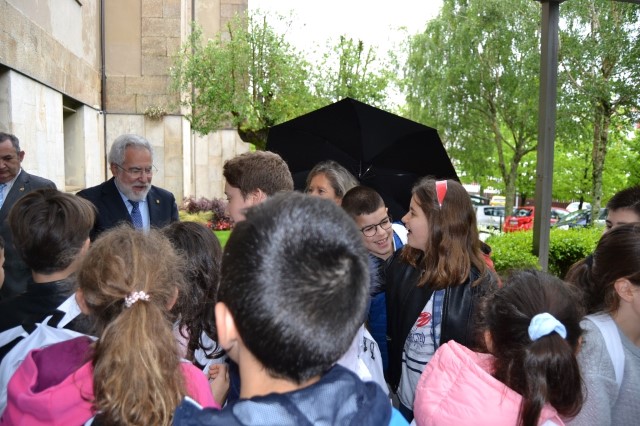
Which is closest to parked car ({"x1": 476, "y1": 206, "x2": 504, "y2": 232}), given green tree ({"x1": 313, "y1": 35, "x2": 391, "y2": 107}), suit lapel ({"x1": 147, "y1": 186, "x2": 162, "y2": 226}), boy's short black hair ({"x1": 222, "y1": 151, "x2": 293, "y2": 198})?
green tree ({"x1": 313, "y1": 35, "x2": 391, "y2": 107})

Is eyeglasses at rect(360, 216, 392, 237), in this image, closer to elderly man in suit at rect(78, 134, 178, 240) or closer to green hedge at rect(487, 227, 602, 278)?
elderly man in suit at rect(78, 134, 178, 240)

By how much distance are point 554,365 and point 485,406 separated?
10.2 inches

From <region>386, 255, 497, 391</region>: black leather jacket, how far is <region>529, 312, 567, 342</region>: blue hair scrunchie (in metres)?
0.77

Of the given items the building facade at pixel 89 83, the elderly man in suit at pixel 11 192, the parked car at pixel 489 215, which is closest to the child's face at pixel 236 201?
the elderly man in suit at pixel 11 192

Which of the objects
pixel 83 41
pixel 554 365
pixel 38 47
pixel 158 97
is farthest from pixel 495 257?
pixel 158 97

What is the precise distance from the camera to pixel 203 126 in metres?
14.4

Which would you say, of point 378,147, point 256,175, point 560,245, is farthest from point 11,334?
point 560,245

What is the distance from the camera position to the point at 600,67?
40.9ft

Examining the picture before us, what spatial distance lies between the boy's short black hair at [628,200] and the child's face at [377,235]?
1.46m

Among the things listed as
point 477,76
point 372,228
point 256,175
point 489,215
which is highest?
point 477,76

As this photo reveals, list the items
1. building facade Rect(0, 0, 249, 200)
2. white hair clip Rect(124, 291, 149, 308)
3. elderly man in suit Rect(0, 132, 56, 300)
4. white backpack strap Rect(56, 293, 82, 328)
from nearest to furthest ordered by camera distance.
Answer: white hair clip Rect(124, 291, 149, 308) < white backpack strap Rect(56, 293, 82, 328) < elderly man in suit Rect(0, 132, 56, 300) < building facade Rect(0, 0, 249, 200)

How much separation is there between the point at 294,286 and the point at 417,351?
1.84 metres

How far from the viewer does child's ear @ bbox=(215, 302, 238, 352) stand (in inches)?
47.6

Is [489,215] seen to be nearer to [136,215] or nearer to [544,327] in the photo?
[136,215]
